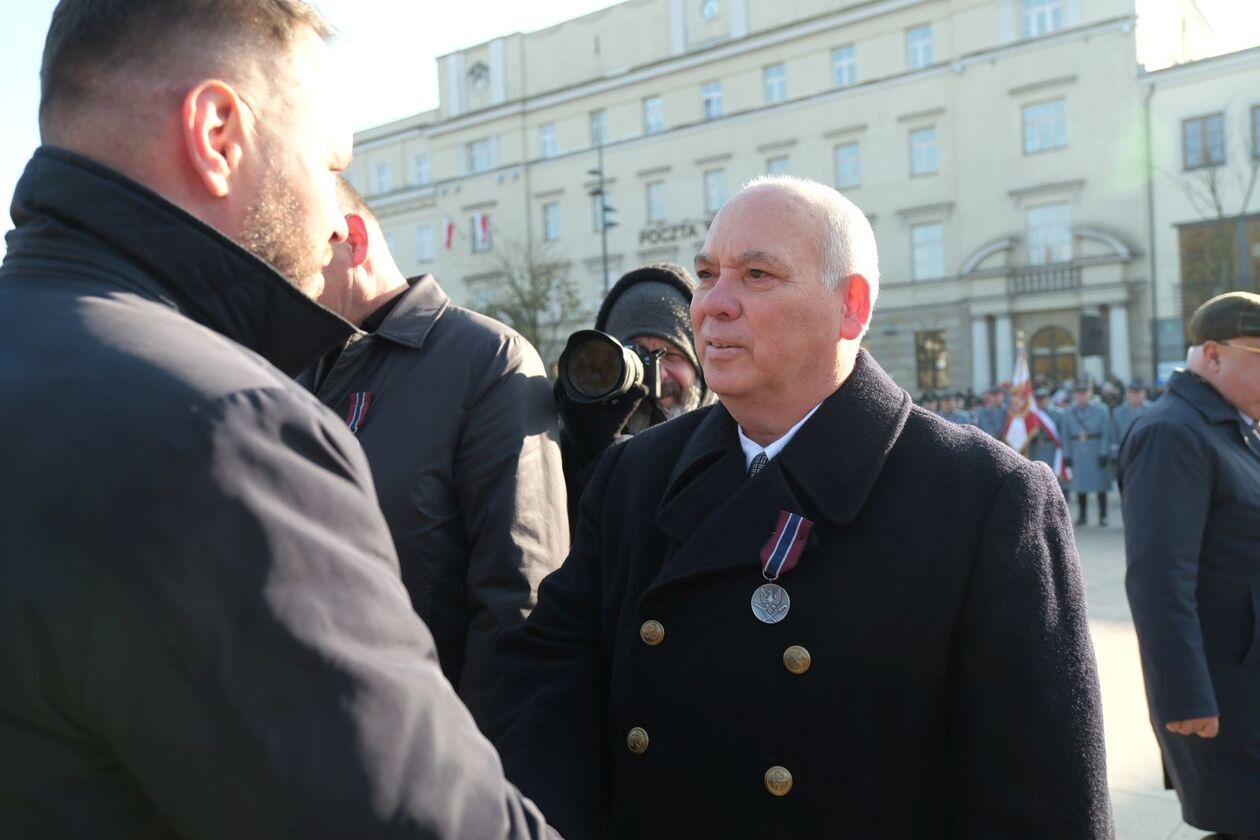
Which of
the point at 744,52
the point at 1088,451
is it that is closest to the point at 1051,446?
the point at 1088,451

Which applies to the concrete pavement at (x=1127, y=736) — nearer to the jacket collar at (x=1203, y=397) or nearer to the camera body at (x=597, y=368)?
the jacket collar at (x=1203, y=397)

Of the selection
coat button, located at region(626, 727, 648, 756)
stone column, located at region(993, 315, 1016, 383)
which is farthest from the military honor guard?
stone column, located at region(993, 315, 1016, 383)

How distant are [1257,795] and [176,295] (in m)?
3.60

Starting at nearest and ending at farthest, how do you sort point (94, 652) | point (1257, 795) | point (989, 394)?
point (94, 652) < point (1257, 795) < point (989, 394)

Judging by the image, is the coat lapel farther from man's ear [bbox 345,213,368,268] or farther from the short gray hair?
man's ear [bbox 345,213,368,268]

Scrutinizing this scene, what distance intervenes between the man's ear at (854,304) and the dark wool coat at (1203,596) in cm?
178

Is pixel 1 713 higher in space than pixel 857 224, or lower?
lower

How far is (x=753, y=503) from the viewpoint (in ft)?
7.28

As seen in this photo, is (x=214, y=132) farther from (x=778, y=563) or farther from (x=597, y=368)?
(x=597, y=368)

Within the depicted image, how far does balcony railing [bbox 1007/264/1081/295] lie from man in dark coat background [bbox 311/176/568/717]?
3403 cm

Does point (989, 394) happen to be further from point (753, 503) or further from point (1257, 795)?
point (753, 503)

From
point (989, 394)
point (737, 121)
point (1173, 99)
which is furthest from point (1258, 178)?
point (737, 121)

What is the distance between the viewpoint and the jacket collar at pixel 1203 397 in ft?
11.9

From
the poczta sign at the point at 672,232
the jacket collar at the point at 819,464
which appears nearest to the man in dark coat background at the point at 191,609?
the jacket collar at the point at 819,464
